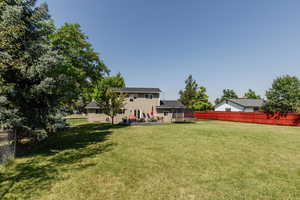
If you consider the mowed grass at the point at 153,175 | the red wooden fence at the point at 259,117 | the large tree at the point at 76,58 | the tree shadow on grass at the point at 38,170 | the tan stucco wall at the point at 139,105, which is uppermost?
the large tree at the point at 76,58

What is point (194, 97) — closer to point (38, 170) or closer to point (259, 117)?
point (259, 117)

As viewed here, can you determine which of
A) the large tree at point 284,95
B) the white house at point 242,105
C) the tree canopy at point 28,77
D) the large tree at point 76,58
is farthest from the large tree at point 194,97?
the tree canopy at point 28,77

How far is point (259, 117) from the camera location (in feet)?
70.2

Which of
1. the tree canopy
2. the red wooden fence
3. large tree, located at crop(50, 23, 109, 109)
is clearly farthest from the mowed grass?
the red wooden fence

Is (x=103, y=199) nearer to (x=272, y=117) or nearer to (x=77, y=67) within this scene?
(x=77, y=67)

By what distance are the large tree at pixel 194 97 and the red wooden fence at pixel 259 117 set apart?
1024 centimetres

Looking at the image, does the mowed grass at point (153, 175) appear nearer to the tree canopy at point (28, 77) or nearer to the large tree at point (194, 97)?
the tree canopy at point (28, 77)

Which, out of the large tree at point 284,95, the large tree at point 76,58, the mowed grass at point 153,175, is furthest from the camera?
the large tree at point 284,95

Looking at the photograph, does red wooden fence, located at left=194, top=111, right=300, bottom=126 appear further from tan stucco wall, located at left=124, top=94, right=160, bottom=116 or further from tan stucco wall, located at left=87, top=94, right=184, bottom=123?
tan stucco wall, located at left=124, top=94, right=160, bottom=116

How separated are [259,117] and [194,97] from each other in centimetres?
2205

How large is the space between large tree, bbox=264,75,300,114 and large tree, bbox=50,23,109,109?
26.9 m

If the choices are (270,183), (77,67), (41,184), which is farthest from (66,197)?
(77,67)

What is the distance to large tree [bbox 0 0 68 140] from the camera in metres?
5.99

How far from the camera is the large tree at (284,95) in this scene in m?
21.7
